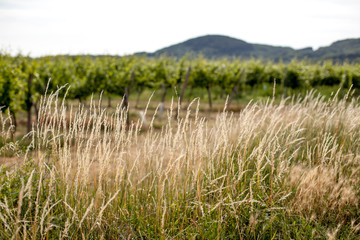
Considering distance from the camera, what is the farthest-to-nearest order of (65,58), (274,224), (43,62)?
(65,58) < (43,62) < (274,224)

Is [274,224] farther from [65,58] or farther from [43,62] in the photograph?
[65,58]

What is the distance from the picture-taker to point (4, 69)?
30.1ft

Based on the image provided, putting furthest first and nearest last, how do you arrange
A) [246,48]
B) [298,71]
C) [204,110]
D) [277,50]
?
[246,48] < [277,50] < [298,71] < [204,110]

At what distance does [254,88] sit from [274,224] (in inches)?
872

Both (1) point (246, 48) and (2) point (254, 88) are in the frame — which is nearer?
(2) point (254, 88)

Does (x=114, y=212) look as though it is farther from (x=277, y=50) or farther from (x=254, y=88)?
(x=277, y=50)

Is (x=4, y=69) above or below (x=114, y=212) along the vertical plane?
above

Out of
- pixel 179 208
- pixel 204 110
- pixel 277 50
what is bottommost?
pixel 204 110

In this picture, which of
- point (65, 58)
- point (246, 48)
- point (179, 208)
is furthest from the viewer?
point (246, 48)

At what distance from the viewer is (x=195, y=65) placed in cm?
1736

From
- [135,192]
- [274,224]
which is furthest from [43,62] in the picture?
[274,224]

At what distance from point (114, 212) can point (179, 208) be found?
660 mm

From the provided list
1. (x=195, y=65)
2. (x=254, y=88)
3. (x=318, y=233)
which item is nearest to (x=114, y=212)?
(x=318, y=233)

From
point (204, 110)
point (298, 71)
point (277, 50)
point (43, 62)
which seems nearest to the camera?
point (43, 62)
